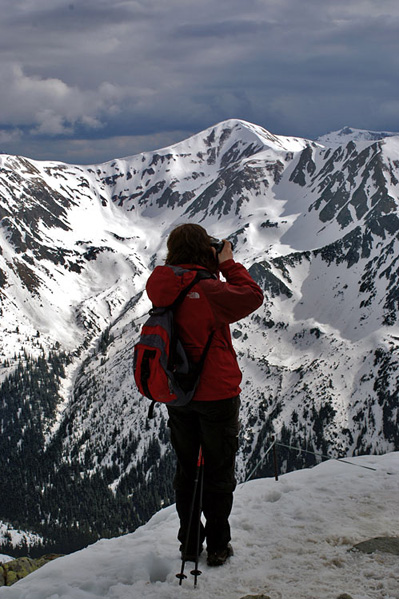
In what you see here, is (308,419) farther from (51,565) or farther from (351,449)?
(51,565)

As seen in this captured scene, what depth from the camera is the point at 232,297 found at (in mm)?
7719

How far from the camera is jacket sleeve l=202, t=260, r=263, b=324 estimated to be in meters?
7.73

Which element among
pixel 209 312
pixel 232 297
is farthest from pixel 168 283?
pixel 232 297

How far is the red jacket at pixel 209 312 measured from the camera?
780 centimetres

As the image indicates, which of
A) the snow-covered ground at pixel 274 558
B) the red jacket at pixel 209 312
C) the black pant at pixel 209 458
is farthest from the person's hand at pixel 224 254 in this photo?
the snow-covered ground at pixel 274 558

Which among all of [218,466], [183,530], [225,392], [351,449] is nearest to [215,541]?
[183,530]

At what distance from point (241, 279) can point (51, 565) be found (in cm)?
683

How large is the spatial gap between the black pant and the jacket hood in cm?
186

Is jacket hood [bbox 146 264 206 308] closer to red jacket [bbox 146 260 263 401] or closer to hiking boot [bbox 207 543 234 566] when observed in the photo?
red jacket [bbox 146 260 263 401]

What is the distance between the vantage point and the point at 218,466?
846 cm

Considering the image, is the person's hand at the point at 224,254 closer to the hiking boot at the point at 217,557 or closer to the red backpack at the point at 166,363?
the red backpack at the point at 166,363

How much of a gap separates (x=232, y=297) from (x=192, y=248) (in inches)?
51.2

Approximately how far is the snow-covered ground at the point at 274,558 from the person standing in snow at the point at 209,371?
30.2 inches

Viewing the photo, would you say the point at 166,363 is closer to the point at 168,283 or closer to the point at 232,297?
the point at 168,283
